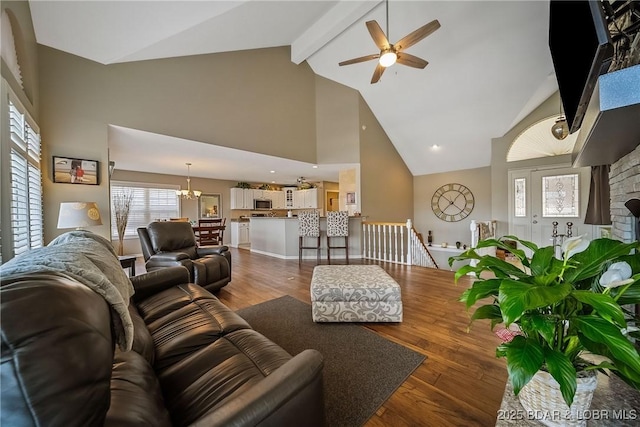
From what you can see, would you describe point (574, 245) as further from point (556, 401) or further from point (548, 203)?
point (548, 203)

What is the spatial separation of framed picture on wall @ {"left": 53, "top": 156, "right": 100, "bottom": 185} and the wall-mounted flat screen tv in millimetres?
4519

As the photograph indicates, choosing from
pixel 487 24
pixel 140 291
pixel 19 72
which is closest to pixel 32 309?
pixel 140 291

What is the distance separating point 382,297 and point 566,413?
151 centimetres

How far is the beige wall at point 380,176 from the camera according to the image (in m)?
5.91

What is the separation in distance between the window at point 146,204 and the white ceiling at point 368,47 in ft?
1.95

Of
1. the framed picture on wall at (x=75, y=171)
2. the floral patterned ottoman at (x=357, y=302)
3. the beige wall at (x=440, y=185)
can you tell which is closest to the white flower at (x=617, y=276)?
the floral patterned ottoman at (x=357, y=302)

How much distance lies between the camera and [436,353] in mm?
1833

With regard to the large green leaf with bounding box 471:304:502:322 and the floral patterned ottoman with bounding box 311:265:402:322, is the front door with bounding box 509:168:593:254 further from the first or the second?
the large green leaf with bounding box 471:304:502:322

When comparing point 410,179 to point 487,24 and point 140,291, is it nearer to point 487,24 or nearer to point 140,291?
point 487,24

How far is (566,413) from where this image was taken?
750mm

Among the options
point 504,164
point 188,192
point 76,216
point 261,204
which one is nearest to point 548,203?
point 504,164

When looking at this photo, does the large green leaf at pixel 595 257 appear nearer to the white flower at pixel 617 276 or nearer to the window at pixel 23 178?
the white flower at pixel 617 276

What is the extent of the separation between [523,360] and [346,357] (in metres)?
1.40

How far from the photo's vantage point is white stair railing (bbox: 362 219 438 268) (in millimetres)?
4563
